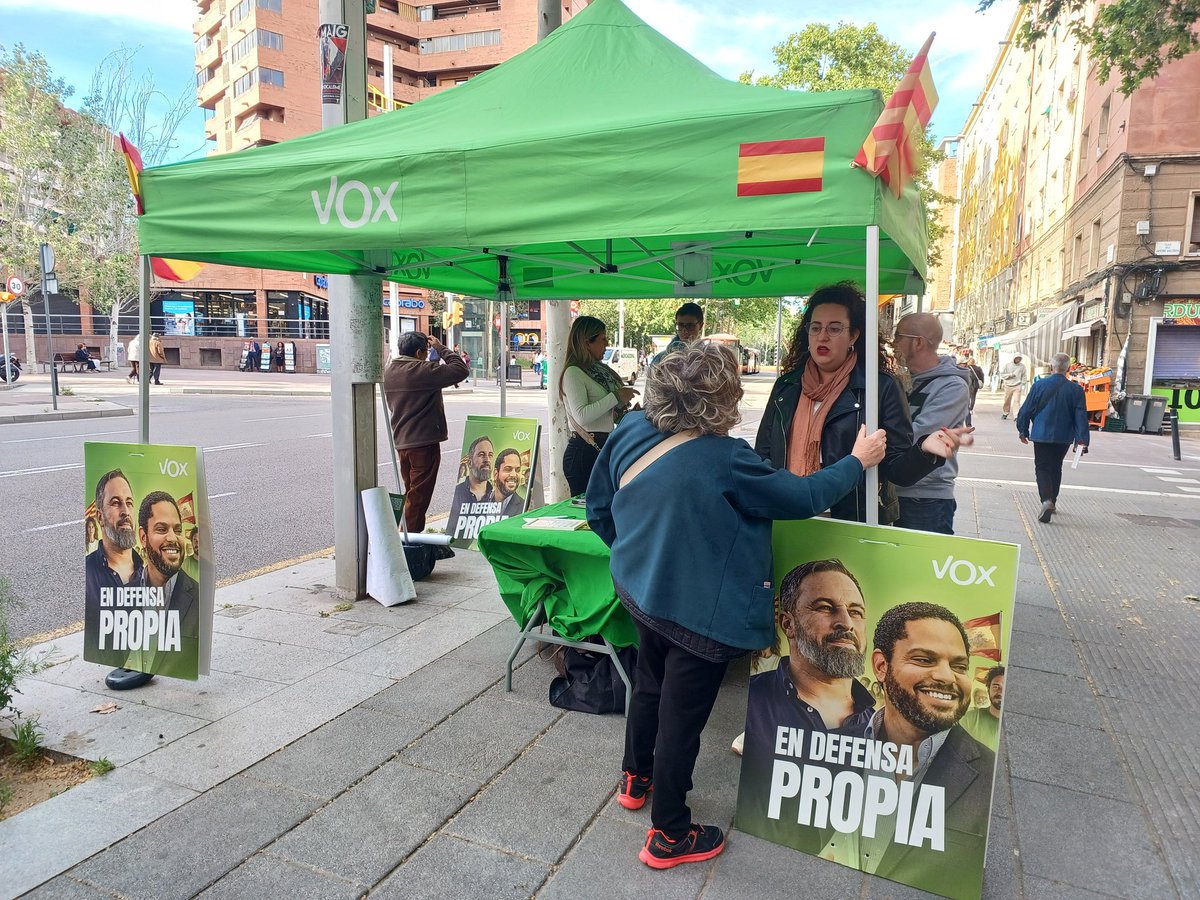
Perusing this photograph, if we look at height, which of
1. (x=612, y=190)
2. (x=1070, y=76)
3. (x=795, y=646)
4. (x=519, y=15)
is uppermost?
(x=519, y=15)

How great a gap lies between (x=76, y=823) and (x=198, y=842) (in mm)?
475

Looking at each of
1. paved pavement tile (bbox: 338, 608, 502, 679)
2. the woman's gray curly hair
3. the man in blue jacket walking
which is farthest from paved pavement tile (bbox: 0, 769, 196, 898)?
the man in blue jacket walking

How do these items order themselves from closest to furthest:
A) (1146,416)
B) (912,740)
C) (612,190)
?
(912,740), (612,190), (1146,416)

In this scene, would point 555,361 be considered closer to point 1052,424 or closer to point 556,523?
point 556,523

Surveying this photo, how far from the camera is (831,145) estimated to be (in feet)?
8.39

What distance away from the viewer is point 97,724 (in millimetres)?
3289

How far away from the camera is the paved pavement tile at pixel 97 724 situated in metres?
3.08

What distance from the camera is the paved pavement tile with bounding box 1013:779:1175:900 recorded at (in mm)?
2398

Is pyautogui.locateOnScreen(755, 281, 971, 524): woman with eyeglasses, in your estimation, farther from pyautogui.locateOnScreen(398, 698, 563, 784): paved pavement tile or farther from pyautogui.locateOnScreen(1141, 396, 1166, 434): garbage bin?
pyautogui.locateOnScreen(1141, 396, 1166, 434): garbage bin

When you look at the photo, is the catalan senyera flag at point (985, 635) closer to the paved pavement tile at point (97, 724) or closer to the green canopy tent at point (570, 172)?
the green canopy tent at point (570, 172)

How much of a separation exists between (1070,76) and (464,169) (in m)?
32.5

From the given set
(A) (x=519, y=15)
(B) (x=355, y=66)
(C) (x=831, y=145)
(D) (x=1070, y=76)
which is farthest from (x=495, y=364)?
(C) (x=831, y=145)

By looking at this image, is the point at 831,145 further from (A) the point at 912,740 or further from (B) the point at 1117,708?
(B) the point at 1117,708

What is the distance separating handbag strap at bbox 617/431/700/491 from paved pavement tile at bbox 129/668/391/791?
1954 mm
